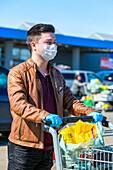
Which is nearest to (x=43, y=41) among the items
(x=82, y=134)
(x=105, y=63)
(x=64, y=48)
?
(x=82, y=134)

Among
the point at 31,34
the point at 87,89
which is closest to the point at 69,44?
the point at 87,89

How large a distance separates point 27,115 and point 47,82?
18.6 inches

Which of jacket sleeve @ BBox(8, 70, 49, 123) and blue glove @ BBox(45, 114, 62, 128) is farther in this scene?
jacket sleeve @ BBox(8, 70, 49, 123)

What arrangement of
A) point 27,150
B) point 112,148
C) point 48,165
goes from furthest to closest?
point 48,165 < point 27,150 < point 112,148

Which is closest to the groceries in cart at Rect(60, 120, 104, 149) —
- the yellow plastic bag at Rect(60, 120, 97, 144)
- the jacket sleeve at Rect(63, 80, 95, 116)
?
the yellow plastic bag at Rect(60, 120, 97, 144)

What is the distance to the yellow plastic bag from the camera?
2.38 m

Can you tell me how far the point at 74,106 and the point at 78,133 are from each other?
0.58m

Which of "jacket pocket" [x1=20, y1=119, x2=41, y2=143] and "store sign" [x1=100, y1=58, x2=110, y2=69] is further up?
"jacket pocket" [x1=20, y1=119, x2=41, y2=143]

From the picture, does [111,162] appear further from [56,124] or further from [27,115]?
[27,115]

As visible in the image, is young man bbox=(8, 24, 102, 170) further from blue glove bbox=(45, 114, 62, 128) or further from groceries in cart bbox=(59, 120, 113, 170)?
groceries in cart bbox=(59, 120, 113, 170)

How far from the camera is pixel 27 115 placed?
2.46 m

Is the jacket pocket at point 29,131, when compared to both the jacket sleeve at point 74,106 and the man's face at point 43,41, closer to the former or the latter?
the jacket sleeve at point 74,106

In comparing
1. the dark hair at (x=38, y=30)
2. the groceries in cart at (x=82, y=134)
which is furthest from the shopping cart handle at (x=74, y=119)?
the dark hair at (x=38, y=30)

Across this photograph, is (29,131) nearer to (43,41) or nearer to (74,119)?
(74,119)
